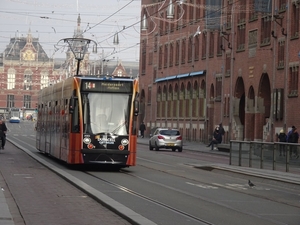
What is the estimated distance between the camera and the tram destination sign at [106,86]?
88.9 feet

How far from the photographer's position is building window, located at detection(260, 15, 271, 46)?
5847 centimetres

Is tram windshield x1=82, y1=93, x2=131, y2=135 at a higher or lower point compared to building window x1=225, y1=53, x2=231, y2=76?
lower

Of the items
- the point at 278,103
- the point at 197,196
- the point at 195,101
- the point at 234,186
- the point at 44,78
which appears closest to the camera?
the point at 197,196

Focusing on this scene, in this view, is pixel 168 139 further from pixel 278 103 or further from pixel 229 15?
pixel 229 15

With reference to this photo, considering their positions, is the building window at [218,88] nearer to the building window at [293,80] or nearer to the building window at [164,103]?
the building window at [293,80]

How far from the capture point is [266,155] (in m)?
30.3

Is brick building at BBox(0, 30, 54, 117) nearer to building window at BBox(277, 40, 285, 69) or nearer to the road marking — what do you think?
building window at BBox(277, 40, 285, 69)

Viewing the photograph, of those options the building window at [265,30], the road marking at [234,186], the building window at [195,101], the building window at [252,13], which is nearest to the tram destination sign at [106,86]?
the road marking at [234,186]

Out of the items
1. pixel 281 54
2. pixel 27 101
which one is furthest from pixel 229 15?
pixel 27 101

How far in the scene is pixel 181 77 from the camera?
80438mm

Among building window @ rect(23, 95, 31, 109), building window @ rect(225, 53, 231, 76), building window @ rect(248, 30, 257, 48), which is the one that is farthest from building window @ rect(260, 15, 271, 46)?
building window @ rect(23, 95, 31, 109)

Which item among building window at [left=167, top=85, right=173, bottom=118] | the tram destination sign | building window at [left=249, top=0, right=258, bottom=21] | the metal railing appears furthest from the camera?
building window at [left=167, top=85, right=173, bottom=118]

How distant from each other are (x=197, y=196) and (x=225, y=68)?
49.0 m

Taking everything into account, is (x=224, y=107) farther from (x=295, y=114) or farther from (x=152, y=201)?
(x=152, y=201)
